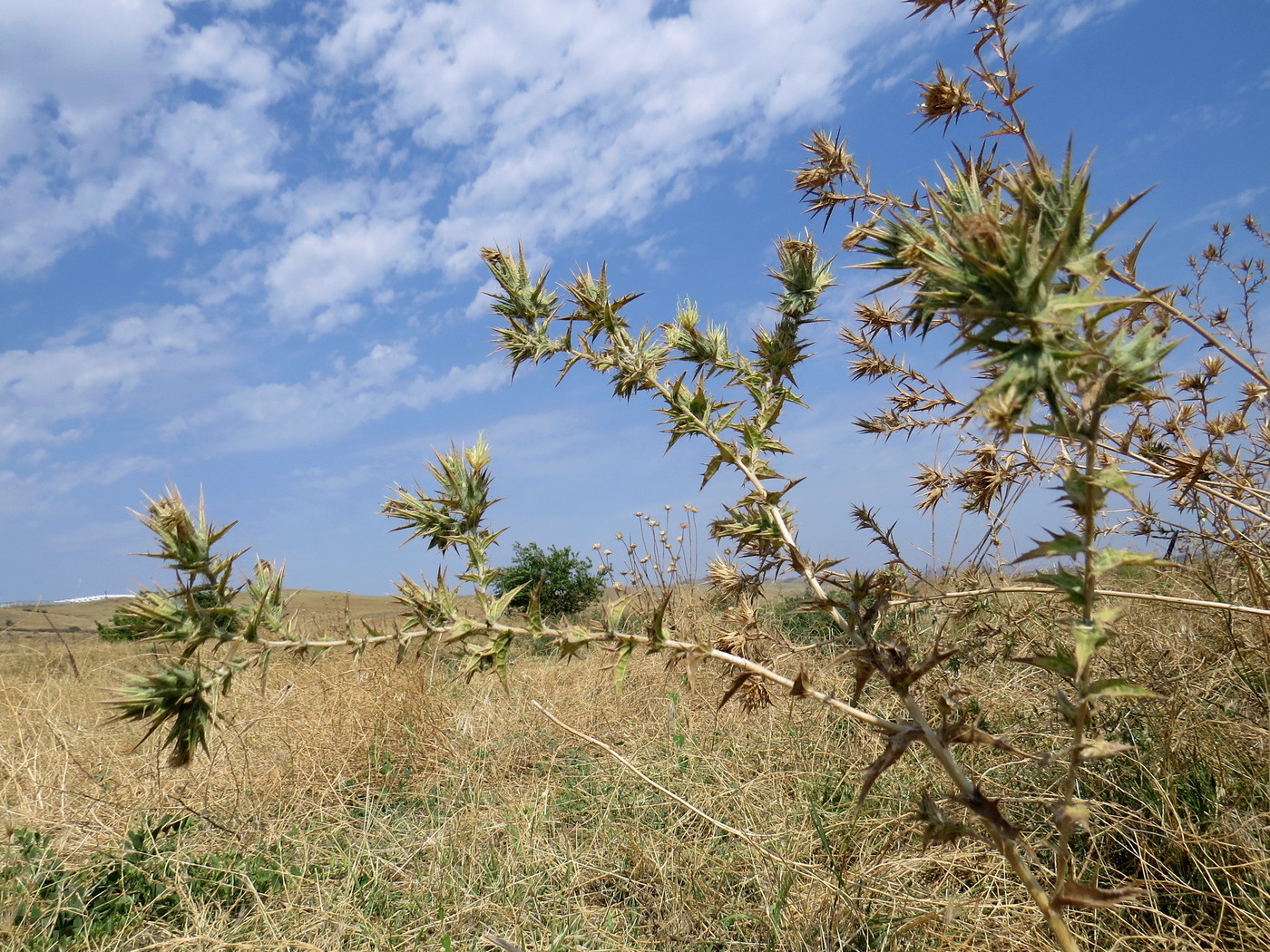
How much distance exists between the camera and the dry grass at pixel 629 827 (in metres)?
2.07

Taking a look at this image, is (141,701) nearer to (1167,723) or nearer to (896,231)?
(896,231)

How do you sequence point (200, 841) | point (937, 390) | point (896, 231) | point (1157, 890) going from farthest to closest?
point (200, 841) → point (937, 390) → point (1157, 890) → point (896, 231)

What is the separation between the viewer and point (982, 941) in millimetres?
1938

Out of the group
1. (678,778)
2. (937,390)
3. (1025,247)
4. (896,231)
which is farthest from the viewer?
(678,778)

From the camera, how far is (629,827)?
2.95 meters

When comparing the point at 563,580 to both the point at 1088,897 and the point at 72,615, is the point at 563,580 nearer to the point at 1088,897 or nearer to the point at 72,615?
the point at 1088,897

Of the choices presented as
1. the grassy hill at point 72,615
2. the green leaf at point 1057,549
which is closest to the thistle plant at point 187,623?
the green leaf at point 1057,549

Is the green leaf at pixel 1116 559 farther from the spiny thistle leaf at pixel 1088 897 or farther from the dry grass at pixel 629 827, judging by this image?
the dry grass at pixel 629 827

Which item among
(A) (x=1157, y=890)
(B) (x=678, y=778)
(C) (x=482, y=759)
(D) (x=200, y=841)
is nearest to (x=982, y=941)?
(A) (x=1157, y=890)

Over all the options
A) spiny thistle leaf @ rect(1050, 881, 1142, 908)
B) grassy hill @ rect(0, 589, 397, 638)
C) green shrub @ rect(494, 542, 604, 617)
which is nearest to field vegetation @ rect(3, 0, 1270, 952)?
spiny thistle leaf @ rect(1050, 881, 1142, 908)

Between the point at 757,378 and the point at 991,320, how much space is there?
959 millimetres

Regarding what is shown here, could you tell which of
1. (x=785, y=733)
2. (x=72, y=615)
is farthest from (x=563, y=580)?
(x=72, y=615)

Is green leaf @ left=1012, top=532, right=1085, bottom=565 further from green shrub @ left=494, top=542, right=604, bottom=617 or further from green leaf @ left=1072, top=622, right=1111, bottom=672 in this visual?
green shrub @ left=494, top=542, right=604, bottom=617

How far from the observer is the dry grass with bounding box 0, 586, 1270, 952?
6.80ft
